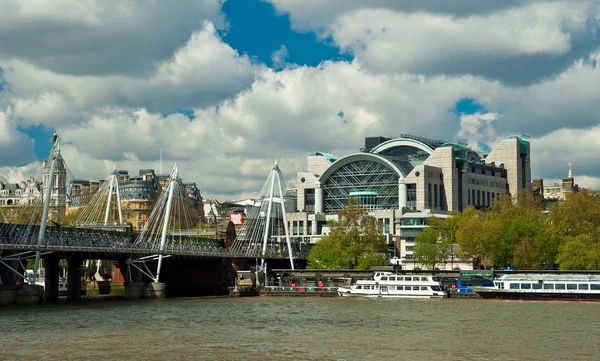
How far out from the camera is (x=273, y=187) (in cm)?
15562

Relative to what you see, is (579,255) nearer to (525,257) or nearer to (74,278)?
(525,257)

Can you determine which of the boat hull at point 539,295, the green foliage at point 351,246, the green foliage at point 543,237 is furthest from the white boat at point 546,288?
the green foliage at point 351,246

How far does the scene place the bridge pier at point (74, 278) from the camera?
12262 centimetres

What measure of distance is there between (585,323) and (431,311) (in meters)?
18.1

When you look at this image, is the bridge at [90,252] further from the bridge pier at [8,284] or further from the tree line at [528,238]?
the tree line at [528,238]

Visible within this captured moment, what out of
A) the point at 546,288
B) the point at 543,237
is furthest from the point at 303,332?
the point at 543,237

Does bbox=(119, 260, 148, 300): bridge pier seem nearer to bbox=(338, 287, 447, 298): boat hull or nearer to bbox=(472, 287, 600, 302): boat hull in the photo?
bbox=(338, 287, 447, 298): boat hull

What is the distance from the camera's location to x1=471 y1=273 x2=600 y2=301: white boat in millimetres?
117812

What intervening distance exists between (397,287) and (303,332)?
53780 millimetres

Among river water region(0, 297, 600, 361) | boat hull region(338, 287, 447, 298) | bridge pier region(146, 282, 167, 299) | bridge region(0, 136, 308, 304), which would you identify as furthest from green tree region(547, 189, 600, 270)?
bridge pier region(146, 282, 167, 299)

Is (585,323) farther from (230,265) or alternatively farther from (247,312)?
(230,265)

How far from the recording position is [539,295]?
119 metres

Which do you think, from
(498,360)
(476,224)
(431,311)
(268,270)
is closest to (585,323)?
(431,311)

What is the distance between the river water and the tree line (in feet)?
87.0
